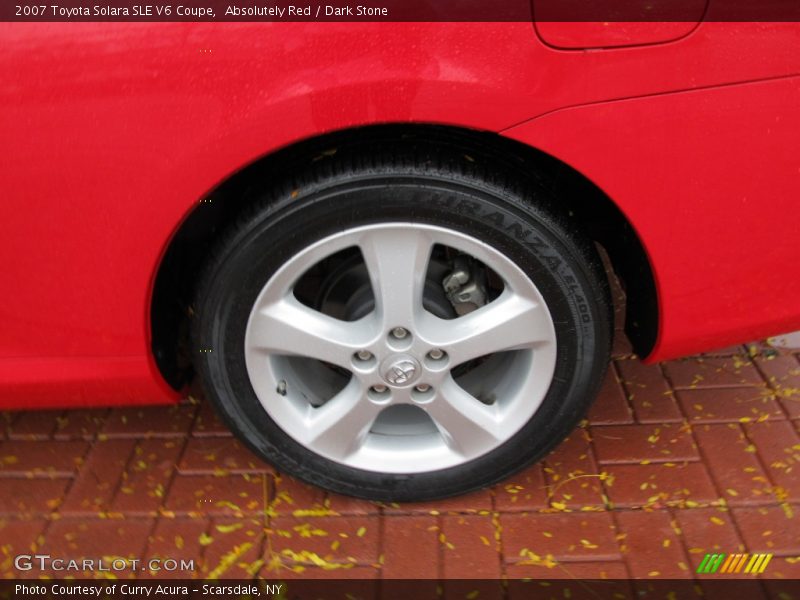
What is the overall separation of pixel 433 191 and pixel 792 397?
1.59 meters

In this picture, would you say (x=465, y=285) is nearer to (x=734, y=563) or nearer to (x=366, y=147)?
(x=366, y=147)

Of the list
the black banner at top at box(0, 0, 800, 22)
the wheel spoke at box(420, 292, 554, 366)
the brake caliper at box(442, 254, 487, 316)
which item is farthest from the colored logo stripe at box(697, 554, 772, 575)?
the black banner at top at box(0, 0, 800, 22)

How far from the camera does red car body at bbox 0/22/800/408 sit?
4.85ft

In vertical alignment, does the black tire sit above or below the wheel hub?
above

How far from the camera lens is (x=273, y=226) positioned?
67.2 inches

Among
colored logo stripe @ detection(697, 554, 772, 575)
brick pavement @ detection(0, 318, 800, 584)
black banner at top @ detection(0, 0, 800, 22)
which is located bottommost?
colored logo stripe @ detection(697, 554, 772, 575)

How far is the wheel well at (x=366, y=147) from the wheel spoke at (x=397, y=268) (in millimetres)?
223

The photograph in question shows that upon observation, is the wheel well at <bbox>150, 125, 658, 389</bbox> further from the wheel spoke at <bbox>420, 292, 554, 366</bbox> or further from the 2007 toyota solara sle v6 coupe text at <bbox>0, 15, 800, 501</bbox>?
the wheel spoke at <bbox>420, 292, 554, 366</bbox>

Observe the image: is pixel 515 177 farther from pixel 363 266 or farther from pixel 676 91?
pixel 363 266

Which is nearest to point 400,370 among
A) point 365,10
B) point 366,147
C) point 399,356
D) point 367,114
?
point 399,356

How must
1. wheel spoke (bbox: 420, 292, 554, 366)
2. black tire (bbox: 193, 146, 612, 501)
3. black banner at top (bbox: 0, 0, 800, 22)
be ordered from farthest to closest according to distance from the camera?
wheel spoke (bbox: 420, 292, 554, 366) < black tire (bbox: 193, 146, 612, 501) < black banner at top (bbox: 0, 0, 800, 22)

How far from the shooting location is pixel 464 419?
1.99 m

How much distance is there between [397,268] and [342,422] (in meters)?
0.49

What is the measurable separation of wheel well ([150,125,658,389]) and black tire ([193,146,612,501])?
1.7 inches
